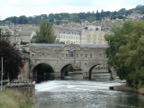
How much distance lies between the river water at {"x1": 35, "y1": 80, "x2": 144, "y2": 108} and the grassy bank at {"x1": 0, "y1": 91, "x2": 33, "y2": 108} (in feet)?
12.9

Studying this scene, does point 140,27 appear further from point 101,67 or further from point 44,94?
point 101,67

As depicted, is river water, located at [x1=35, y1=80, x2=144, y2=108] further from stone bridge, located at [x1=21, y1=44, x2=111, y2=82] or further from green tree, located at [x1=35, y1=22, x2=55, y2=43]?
green tree, located at [x1=35, y1=22, x2=55, y2=43]

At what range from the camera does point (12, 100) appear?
146 ft

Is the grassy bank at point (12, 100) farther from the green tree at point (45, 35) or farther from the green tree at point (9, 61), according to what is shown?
the green tree at point (45, 35)

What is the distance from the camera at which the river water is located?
5694 cm

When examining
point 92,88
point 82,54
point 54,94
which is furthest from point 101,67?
point 54,94

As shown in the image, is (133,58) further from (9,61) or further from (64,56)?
(64,56)

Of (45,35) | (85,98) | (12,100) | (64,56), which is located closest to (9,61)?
(85,98)

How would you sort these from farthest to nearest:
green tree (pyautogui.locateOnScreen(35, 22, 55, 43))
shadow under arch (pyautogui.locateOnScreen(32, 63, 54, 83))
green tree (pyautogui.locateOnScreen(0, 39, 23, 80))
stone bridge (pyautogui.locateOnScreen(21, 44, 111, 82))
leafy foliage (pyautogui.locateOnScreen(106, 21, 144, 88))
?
1. green tree (pyautogui.locateOnScreen(35, 22, 55, 43))
2. shadow under arch (pyautogui.locateOnScreen(32, 63, 54, 83))
3. stone bridge (pyautogui.locateOnScreen(21, 44, 111, 82))
4. leafy foliage (pyautogui.locateOnScreen(106, 21, 144, 88))
5. green tree (pyautogui.locateOnScreen(0, 39, 23, 80))

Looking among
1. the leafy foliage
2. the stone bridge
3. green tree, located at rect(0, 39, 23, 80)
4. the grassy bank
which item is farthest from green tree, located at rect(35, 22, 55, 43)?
the grassy bank

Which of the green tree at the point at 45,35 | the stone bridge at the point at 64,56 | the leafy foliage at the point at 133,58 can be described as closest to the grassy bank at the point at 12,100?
the leafy foliage at the point at 133,58

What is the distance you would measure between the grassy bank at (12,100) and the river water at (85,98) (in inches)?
154

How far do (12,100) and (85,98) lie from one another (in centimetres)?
2172

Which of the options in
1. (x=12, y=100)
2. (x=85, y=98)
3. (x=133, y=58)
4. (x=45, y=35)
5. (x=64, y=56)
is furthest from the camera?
(x=45, y=35)
